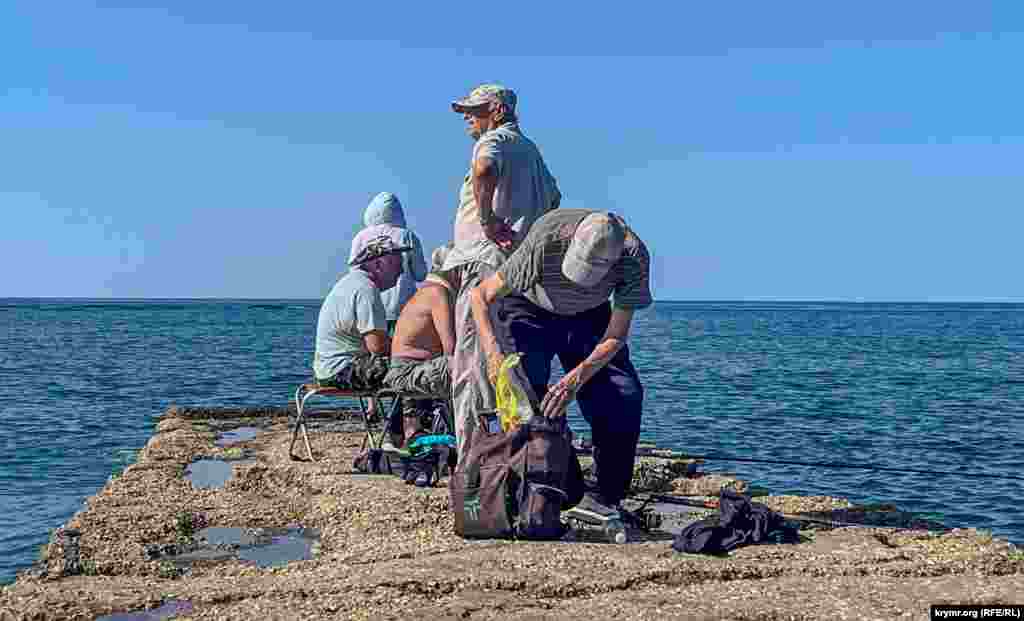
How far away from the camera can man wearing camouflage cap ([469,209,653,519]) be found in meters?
5.48

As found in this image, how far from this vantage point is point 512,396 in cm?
556

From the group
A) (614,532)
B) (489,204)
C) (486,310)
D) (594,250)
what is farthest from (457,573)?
(489,204)

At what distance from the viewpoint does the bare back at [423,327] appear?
7.23 m

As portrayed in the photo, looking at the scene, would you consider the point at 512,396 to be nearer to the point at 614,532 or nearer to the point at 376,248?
the point at 614,532

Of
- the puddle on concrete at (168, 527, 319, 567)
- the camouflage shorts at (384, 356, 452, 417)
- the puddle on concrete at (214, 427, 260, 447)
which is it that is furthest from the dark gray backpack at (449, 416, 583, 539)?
the puddle on concrete at (214, 427, 260, 447)

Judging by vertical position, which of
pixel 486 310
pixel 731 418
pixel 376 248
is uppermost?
pixel 376 248

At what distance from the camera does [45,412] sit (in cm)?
1645

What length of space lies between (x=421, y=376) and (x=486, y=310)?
1604mm

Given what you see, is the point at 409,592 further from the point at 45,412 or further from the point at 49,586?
the point at 45,412

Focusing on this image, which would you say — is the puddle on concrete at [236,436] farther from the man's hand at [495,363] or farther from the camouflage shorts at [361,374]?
the man's hand at [495,363]

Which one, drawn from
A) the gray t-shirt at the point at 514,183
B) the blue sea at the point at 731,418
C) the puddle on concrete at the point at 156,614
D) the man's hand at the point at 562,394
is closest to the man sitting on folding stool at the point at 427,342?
the gray t-shirt at the point at 514,183

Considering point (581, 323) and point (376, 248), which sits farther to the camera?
point (376, 248)

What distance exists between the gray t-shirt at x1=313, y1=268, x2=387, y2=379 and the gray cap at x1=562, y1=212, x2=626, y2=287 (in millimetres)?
2725

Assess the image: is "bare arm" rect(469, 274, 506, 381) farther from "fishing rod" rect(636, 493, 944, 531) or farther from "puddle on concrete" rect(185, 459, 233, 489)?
"puddle on concrete" rect(185, 459, 233, 489)
